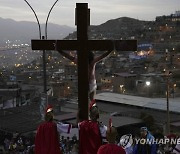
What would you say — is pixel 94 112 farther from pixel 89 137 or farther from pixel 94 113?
pixel 89 137

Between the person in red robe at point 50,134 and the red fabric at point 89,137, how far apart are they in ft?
0.71

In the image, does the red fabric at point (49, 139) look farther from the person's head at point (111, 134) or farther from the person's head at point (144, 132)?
the person's head at point (144, 132)

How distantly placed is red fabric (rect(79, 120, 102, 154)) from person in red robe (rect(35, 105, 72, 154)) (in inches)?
8.5

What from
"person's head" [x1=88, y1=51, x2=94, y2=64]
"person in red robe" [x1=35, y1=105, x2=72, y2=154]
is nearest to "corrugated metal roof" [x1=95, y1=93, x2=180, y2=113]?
"person's head" [x1=88, y1=51, x2=94, y2=64]

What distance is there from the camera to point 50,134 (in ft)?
17.6

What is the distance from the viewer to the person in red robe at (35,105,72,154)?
17.6 ft

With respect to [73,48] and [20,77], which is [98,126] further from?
[20,77]

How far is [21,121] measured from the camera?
2738cm

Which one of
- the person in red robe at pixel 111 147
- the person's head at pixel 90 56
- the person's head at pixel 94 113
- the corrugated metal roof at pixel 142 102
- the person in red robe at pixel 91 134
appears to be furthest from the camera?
the corrugated metal roof at pixel 142 102

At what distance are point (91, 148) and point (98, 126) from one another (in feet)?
0.97

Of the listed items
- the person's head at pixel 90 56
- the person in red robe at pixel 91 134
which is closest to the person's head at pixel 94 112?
the person in red robe at pixel 91 134

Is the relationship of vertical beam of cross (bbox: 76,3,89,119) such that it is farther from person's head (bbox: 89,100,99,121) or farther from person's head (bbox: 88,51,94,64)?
person's head (bbox: 89,100,99,121)

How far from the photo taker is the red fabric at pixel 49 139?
5363 mm

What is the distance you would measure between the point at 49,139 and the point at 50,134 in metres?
0.07
